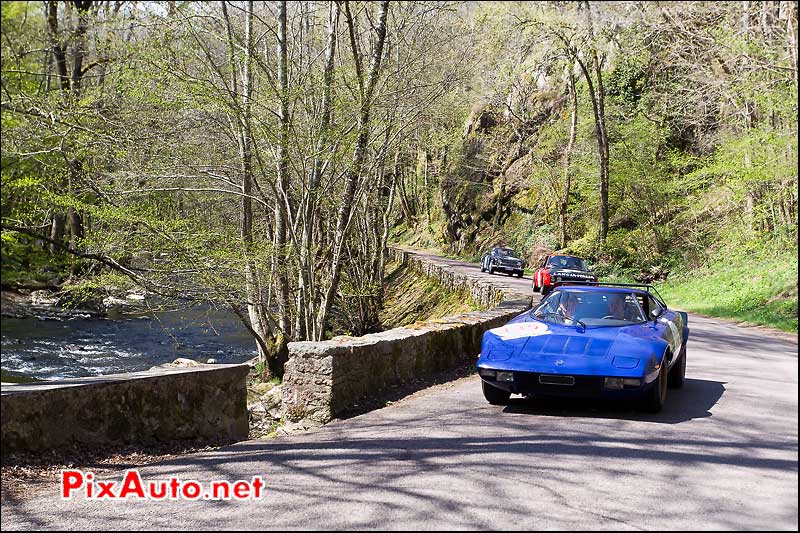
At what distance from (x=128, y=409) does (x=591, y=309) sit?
195 inches

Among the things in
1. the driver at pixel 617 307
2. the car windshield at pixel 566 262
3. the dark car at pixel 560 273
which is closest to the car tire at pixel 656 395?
the driver at pixel 617 307

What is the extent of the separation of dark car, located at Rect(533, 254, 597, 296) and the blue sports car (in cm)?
1527

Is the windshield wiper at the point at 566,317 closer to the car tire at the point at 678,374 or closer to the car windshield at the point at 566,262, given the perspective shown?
the car tire at the point at 678,374

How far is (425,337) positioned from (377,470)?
6.03 metres

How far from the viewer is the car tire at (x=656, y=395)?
23.5ft

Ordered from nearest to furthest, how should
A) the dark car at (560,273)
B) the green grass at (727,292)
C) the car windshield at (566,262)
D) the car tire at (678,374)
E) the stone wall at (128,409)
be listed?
the stone wall at (128,409) < the car tire at (678,374) < the green grass at (727,292) < the dark car at (560,273) < the car windshield at (566,262)

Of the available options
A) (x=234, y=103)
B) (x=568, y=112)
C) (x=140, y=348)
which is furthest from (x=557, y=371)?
(x=568, y=112)

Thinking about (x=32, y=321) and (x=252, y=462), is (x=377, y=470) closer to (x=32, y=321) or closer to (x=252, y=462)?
(x=252, y=462)

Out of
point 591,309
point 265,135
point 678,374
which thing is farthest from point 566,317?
point 265,135

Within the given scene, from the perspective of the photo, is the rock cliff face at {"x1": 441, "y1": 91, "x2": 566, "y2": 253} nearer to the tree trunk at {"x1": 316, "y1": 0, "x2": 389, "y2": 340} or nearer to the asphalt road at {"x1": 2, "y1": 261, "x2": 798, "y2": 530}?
the tree trunk at {"x1": 316, "y1": 0, "x2": 389, "y2": 340}

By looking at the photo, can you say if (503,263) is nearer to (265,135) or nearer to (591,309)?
(265,135)

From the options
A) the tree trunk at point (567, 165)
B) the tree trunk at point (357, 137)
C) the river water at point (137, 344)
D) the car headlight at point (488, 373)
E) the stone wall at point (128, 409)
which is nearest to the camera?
the stone wall at point (128, 409)

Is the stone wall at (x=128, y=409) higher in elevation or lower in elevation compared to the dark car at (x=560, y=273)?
lower

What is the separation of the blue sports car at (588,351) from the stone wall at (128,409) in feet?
9.68
